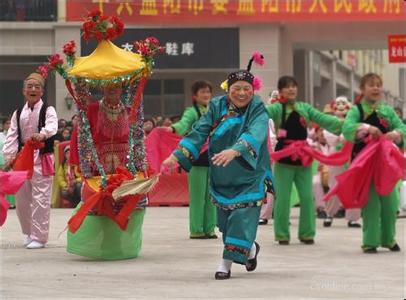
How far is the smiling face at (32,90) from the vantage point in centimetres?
1063

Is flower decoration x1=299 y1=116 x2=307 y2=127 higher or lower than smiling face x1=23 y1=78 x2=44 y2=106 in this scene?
lower

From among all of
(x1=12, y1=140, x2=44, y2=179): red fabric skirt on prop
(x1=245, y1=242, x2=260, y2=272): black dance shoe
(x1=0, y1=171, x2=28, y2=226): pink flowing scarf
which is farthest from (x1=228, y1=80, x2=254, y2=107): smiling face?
(x1=12, y1=140, x2=44, y2=179): red fabric skirt on prop

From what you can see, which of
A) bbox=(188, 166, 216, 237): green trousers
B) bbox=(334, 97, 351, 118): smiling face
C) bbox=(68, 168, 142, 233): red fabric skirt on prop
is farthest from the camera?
bbox=(334, 97, 351, 118): smiling face

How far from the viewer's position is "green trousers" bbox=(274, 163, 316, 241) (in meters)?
10.9

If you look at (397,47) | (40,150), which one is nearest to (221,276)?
(40,150)

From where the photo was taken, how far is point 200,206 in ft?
38.5

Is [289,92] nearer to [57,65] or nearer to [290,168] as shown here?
[290,168]

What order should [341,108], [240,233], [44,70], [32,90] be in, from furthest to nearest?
[341,108] → [32,90] → [44,70] → [240,233]

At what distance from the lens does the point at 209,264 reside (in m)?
9.02

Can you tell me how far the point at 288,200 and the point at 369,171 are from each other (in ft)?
4.08

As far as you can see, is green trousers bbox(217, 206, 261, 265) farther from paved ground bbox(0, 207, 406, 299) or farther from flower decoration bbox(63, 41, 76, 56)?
flower decoration bbox(63, 41, 76, 56)

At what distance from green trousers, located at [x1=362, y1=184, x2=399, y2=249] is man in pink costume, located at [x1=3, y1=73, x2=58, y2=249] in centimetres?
310

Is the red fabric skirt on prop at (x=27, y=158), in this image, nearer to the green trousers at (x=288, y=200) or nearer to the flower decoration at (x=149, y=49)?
the flower decoration at (x=149, y=49)

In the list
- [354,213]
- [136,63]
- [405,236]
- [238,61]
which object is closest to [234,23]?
[238,61]
